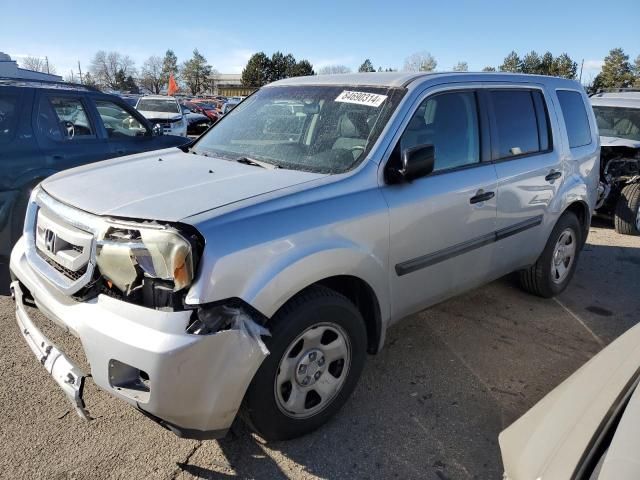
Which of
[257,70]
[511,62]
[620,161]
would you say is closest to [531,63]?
[511,62]

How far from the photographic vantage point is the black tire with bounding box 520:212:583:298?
439 centimetres

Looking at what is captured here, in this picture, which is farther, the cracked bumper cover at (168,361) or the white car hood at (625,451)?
the cracked bumper cover at (168,361)

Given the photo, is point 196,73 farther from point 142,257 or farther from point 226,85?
point 142,257

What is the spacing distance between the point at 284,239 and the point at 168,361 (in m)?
0.72

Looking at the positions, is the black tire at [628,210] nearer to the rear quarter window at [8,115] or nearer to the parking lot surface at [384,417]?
the parking lot surface at [384,417]

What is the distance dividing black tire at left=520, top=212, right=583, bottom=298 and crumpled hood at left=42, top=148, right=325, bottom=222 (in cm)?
260

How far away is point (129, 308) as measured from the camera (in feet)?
7.01

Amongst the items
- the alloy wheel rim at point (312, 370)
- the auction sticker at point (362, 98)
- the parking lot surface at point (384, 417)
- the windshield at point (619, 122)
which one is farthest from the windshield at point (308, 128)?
the windshield at point (619, 122)

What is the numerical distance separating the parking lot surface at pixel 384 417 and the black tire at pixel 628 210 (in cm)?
340

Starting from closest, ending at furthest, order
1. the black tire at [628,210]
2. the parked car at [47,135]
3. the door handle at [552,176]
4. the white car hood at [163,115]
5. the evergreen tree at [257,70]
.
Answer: the door handle at [552,176] < the parked car at [47,135] < the black tire at [628,210] < the white car hood at [163,115] < the evergreen tree at [257,70]

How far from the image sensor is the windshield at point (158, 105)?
1670 centimetres

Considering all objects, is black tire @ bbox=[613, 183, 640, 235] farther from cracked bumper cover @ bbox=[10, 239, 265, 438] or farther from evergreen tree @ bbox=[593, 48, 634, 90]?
evergreen tree @ bbox=[593, 48, 634, 90]

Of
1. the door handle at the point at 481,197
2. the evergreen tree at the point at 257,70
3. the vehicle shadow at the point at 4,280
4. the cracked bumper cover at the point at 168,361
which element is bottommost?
the vehicle shadow at the point at 4,280

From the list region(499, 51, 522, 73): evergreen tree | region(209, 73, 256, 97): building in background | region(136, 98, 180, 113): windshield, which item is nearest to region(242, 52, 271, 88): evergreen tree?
region(209, 73, 256, 97): building in background
